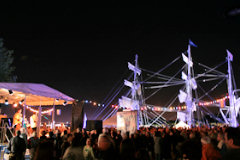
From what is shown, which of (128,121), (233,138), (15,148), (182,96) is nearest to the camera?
(233,138)

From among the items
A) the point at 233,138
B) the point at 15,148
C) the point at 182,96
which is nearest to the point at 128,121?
the point at 15,148

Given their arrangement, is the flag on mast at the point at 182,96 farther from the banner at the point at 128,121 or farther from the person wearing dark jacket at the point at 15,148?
the person wearing dark jacket at the point at 15,148

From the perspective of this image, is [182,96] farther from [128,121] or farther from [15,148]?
[15,148]

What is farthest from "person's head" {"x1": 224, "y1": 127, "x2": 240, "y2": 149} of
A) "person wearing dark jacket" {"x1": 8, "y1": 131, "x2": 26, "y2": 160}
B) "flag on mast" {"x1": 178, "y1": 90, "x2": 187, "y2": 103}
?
"flag on mast" {"x1": 178, "y1": 90, "x2": 187, "y2": 103}

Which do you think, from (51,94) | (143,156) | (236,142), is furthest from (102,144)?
(51,94)

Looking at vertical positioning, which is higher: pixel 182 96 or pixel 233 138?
pixel 182 96

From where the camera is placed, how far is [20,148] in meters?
8.77

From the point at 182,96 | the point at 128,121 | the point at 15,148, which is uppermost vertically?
the point at 182,96

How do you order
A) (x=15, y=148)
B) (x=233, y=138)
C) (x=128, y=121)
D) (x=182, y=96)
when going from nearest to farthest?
(x=233, y=138) → (x=15, y=148) → (x=128, y=121) → (x=182, y=96)

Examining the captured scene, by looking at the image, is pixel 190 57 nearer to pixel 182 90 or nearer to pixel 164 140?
pixel 182 90

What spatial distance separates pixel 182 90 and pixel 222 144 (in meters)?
40.3

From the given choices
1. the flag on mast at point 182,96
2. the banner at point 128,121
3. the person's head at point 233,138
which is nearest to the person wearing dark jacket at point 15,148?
the banner at point 128,121

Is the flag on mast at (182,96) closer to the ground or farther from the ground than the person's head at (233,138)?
farther from the ground

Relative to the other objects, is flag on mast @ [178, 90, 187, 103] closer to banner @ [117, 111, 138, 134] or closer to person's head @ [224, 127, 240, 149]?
banner @ [117, 111, 138, 134]
